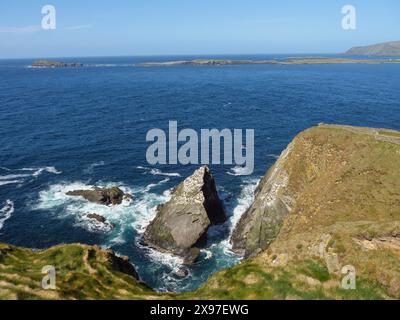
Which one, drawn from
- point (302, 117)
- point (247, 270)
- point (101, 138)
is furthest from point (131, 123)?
point (247, 270)

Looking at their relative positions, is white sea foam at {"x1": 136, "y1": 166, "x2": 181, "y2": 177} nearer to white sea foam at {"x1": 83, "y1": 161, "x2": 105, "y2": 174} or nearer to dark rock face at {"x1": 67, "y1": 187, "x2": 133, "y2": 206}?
white sea foam at {"x1": 83, "y1": 161, "x2": 105, "y2": 174}

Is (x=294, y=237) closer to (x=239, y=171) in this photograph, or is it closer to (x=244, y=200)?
(x=244, y=200)

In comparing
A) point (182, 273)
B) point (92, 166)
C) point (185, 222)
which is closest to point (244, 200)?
point (185, 222)

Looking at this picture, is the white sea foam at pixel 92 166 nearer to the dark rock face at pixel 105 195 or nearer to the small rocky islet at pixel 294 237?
the dark rock face at pixel 105 195

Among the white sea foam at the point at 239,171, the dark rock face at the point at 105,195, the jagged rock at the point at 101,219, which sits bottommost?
the jagged rock at the point at 101,219

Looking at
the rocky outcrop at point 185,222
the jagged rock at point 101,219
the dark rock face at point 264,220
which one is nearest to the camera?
→ the dark rock face at point 264,220

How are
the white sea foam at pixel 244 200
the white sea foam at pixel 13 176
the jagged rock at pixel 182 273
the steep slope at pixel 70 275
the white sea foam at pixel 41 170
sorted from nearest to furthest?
1. the steep slope at pixel 70 275
2. the jagged rock at pixel 182 273
3. the white sea foam at pixel 244 200
4. the white sea foam at pixel 13 176
5. the white sea foam at pixel 41 170

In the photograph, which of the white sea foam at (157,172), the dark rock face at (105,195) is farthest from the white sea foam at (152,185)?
the dark rock face at (105,195)

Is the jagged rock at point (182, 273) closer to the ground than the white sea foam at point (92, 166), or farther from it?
closer to the ground
